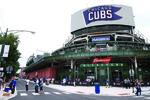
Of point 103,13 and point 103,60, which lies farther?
point 103,13

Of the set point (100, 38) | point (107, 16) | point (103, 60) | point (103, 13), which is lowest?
point (103, 60)

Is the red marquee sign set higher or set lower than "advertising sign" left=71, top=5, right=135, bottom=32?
lower

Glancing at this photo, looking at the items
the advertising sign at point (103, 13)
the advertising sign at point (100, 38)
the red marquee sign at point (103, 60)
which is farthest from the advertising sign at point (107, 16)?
the red marquee sign at point (103, 60)

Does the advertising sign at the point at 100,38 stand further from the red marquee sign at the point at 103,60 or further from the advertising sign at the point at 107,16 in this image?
the red marquee sign at the point at 103,60

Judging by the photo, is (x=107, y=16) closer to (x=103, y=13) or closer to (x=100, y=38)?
(x=103, y=13)

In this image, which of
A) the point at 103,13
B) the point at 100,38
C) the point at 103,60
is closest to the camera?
the point at 103,60

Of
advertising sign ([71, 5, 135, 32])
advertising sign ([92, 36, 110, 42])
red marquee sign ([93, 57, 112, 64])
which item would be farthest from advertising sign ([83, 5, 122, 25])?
red marquee sign ([93, 57, 112, 64])

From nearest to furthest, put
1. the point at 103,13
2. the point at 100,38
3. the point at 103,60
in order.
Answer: the point at 103,60 < the point at 100,38 < the point at 103,13

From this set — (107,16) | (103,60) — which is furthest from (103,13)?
(103,60)

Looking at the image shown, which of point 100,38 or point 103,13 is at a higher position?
point 103,13

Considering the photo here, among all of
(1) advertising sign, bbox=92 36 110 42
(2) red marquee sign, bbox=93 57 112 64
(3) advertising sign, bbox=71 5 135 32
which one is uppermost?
(3) advertising sign, bbox=71 5 135 32

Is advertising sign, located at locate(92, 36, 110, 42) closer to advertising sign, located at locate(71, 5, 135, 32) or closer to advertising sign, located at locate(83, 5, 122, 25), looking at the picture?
advertising sign, located at locate(71, 5, 135, 32)

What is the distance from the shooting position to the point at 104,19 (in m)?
84.1

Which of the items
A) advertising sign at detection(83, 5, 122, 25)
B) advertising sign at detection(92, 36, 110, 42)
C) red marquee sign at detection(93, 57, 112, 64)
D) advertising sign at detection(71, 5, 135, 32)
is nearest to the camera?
red marquee sign at detection(93, 57, 112, 64)
